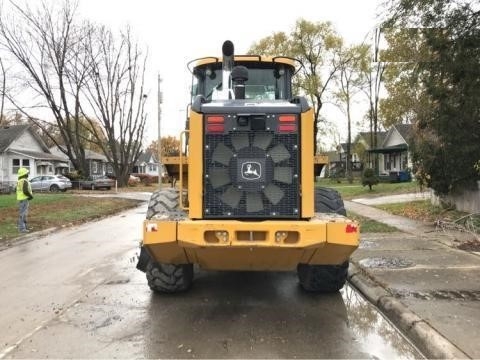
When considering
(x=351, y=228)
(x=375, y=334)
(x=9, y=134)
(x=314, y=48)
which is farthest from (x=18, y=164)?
(x=375, y=334)

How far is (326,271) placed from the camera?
6.76 metres

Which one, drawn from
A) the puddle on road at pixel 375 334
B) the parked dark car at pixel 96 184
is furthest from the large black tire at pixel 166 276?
the parked dark car at pixel 96 184

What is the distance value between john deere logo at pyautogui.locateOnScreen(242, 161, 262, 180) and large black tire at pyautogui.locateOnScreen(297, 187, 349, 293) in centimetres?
112

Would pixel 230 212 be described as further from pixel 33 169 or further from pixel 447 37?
pixel 33 169

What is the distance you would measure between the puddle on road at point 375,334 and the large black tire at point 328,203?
3.79 feet

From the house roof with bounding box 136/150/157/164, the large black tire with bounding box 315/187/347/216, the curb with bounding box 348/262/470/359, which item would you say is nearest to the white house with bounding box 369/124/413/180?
the curb with bounding box 348/262/470/359

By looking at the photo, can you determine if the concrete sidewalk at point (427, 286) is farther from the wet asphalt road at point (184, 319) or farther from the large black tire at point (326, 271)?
the large black tire at point (326, 271)

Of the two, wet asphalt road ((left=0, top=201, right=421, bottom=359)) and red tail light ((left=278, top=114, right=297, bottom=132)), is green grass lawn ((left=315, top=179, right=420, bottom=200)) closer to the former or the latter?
wet asphalt road ((left=0, top=201, right=421, bottom=359))

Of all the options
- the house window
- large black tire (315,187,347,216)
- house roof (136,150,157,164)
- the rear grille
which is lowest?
large black tire (315,187,347,216)

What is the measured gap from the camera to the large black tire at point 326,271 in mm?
6457

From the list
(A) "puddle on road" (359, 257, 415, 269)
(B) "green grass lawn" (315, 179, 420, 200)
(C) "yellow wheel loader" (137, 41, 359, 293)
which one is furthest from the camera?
(B) "green grass lawn" (315, 179, 420, 200)

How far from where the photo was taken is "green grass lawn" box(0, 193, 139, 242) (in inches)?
616

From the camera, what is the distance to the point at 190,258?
19.1 feet

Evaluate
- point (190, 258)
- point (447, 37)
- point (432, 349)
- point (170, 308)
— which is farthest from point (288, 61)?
point (447, 37)
